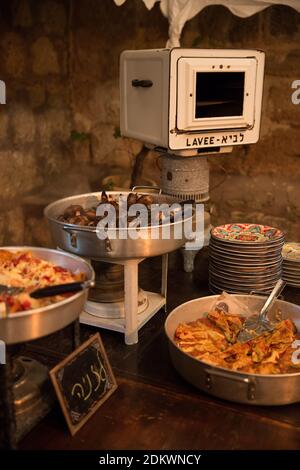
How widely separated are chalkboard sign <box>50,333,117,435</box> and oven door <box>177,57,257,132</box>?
0.98m

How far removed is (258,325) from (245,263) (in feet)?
1.31

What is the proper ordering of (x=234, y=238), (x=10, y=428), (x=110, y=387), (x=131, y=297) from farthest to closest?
1. (x=234, y=238)
2. (x=131, y=297)
3. (x=110, y=387)
4. (x=10, y=428)

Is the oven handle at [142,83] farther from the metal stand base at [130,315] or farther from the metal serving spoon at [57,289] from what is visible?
the metal serving spoon at [57,289]

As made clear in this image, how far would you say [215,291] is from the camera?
2.11 meters

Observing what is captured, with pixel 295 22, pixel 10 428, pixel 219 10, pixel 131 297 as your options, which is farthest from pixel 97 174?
pixel 10 428

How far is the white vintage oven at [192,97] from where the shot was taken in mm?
1920

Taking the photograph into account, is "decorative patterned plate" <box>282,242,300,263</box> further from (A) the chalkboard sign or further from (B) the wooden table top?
(A) the chalkboard sign

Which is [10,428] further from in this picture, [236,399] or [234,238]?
[234,238]

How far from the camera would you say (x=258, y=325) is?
1664 millimetres

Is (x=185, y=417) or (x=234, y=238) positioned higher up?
(x=234, y=238)

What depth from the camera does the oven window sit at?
200cm

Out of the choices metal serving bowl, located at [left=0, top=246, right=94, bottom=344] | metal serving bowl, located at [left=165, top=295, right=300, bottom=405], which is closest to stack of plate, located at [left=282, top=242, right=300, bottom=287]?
metal serving bowl, located at [left=165, top=295, right=300, bottom=405]

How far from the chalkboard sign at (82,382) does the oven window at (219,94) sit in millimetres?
1067

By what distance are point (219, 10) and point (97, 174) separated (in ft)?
3.86
